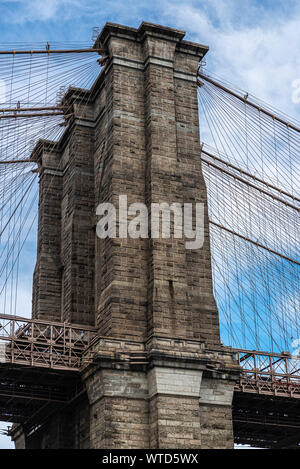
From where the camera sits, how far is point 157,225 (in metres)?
40.8

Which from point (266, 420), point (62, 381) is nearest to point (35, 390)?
point (62, 381)

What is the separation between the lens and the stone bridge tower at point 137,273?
37.4m

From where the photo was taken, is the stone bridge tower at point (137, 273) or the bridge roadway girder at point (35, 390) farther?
the bridge roadway girder at point (35, 390)

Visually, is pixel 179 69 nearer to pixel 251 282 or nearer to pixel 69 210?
pixel 69 210

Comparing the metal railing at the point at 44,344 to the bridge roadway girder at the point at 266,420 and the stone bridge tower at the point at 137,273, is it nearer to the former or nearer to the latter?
the stone bridge tower at the point at 137,273

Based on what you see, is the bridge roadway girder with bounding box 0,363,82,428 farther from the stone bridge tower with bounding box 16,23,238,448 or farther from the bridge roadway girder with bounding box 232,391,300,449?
the bridge roadway girder with bounding box 232,391,300,449

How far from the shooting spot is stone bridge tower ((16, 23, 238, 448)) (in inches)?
1473

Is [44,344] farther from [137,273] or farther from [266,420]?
[266,420]

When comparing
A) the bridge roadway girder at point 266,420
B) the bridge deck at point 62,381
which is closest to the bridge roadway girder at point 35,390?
the bridge deck at point 62,381

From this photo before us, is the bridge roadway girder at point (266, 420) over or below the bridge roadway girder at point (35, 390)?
over

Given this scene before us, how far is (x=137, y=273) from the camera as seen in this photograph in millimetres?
40438

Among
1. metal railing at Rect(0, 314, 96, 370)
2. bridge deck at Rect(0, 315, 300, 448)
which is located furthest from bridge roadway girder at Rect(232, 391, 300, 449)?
metal railing at Rect(0, 314, 96, 370)

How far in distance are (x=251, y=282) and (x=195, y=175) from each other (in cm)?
934
